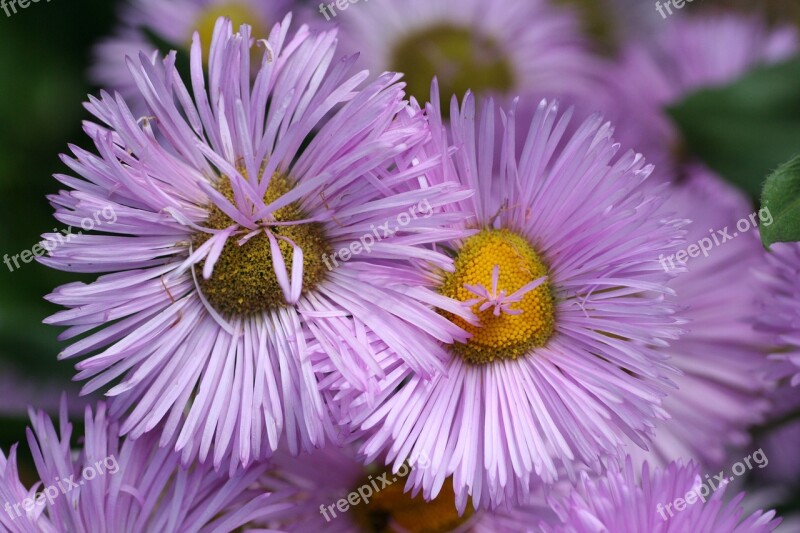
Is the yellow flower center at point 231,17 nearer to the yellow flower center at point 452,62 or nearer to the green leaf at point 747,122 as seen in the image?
the yellow flower center at point 452,62

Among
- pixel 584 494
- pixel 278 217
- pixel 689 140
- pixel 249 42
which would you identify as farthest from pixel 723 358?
pixel 249 42

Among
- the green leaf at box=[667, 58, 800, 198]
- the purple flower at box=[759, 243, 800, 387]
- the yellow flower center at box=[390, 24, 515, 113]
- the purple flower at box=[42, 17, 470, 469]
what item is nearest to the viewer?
the purple flower at box=[42, 17, 470, 469]

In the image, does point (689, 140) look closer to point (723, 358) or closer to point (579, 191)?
point (723, 358)

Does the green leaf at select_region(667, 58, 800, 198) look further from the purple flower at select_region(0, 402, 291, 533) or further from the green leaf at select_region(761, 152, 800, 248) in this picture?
the purple flower at select_region(0, 402, 291, 533)

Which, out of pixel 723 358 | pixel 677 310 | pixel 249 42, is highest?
pixel 249 42

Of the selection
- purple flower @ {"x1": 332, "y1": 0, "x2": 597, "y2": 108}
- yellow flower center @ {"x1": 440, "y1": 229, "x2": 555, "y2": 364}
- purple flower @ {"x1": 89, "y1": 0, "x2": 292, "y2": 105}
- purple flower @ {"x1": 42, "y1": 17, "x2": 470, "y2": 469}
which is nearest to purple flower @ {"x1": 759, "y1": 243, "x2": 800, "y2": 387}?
yellow flower center @ {"x1": 440, "y1": 229, "x2": 555, "y2": 364}

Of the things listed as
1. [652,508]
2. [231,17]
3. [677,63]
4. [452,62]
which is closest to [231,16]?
[231,17]

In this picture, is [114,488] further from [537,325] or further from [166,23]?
[166,23]
